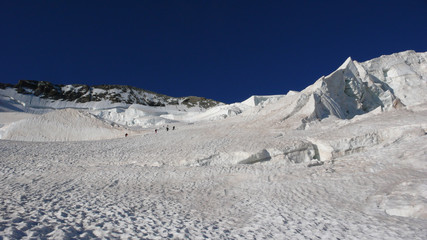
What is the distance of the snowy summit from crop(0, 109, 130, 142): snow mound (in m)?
11.6

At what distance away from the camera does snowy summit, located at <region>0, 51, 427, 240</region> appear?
653 cm

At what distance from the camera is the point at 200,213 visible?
795cm

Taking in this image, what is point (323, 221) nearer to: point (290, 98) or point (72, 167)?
point (72, 167)

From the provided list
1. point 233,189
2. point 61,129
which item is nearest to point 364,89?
point 233,189

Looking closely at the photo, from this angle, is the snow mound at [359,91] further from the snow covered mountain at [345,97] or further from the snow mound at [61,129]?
the snow mound at [61,129]

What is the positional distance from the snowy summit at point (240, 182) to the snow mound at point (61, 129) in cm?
1161

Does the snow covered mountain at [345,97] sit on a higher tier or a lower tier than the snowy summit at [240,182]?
higher

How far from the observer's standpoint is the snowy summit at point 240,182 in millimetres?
6527

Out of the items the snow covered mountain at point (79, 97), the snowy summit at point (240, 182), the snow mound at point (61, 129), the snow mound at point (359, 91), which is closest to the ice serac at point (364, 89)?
the snow mound at point (359, 91)

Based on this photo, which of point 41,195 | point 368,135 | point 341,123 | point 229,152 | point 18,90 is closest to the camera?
point 41,195

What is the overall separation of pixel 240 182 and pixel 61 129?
29.6 metres

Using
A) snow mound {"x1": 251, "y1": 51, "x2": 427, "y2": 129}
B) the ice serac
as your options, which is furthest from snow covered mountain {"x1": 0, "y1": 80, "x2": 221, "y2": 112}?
snow mound {"x1": 251, "y1": 51, "x2": 427, "y2": 129}

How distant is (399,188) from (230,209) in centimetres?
520

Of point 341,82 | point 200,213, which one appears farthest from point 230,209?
point 341,82
